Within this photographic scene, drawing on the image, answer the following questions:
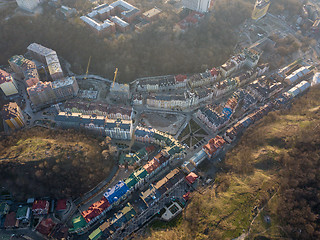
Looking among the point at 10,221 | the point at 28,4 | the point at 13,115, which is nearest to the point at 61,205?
the point at 10,221

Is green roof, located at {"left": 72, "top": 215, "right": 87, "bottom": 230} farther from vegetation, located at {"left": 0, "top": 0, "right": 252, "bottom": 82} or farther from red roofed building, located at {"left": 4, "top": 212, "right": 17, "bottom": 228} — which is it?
vegetation, located at {"left": 0, "top": 0, "right": 252, "bottom": 82}

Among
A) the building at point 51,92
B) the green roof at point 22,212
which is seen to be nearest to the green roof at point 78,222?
the green roof at point 22,212

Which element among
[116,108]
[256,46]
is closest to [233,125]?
[116,108]

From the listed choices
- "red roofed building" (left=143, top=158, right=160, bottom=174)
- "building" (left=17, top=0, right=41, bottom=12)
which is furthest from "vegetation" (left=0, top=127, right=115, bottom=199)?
"building" (left=17, top=0, right=41, bottom=12)

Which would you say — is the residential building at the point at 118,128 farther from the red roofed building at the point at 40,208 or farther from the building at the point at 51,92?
the red roofed building at the point at 40,208

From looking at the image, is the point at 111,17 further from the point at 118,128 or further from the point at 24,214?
the point at 24,214
